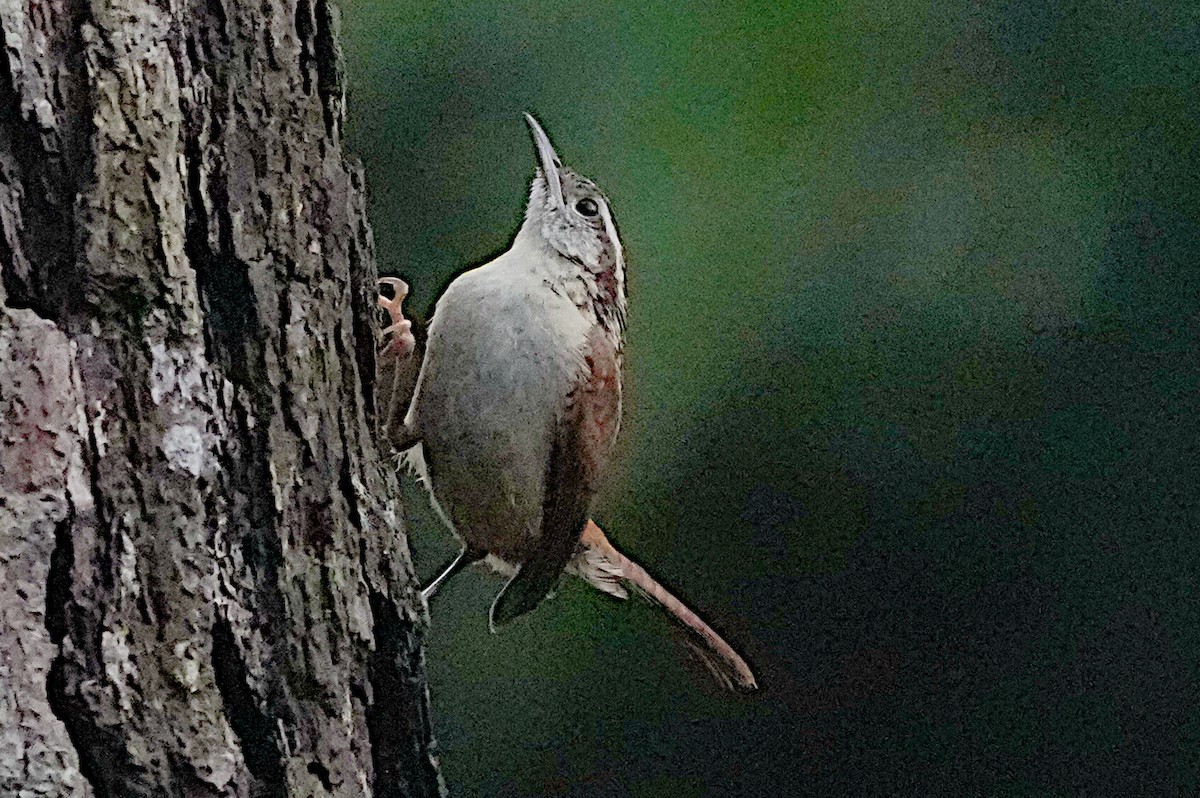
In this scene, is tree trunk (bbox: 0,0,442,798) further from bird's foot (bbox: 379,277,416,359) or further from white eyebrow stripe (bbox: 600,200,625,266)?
white eyebrow stripe (bbox: 600,200,625,266)

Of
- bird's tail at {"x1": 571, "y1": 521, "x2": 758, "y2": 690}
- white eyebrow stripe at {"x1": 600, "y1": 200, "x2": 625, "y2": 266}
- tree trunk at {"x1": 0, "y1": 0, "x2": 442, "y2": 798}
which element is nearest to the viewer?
tree trunk at {"x1": 0, "y1": 0, "x2": 442, "y2": 798}

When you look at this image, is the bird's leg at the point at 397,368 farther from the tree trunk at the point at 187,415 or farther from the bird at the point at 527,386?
the tree trunk at the point at 187,415

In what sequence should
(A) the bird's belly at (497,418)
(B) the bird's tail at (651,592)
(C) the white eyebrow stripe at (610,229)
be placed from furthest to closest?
1. (B) the bird's tail at (651,592)
2. (C) the white eyebrow stripe at (610,229)
3. (A) the bird's belly at (497,418)

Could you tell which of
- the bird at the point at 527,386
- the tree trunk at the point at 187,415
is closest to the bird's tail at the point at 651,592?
the bird at the point at 527,386

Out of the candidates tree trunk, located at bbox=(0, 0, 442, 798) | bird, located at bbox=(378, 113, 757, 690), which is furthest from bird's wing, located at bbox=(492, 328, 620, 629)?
tree trunk, located at bbox=(0, 0, 442, 798)

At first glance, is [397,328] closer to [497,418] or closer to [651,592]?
[497,418]

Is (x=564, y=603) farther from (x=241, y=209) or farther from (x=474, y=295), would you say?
(x=241, y=209)

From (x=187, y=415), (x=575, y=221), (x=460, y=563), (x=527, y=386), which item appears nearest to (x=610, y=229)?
(x=575, y=221)
